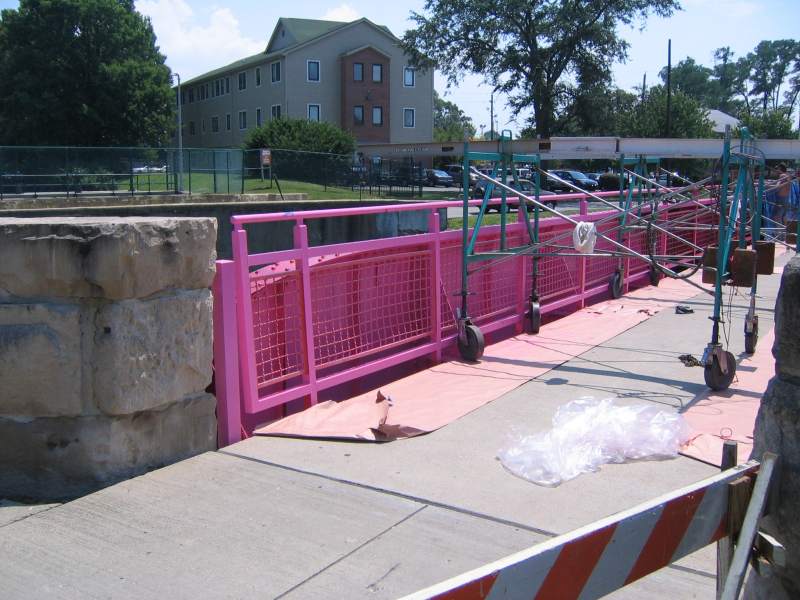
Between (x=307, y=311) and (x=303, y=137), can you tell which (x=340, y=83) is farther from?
(x=307, y=311)

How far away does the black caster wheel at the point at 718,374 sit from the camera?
20.2ft

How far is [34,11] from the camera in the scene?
56.1 meters

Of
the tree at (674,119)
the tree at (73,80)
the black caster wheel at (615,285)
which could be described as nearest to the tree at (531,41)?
the tree at (674,119)

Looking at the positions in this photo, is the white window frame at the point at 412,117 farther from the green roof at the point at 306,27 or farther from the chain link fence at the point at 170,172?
the chain link fence at the point at 170,172

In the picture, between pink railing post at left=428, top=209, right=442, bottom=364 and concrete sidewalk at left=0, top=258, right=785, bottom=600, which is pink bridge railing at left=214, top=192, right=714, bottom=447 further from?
concrete sidewalk at left=0, top=258, right=785, bottom=600

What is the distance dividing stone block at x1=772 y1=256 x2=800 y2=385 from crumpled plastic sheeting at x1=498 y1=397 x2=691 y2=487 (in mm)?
2104

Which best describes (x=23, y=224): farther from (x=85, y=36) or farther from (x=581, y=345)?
(x=85, y=36)

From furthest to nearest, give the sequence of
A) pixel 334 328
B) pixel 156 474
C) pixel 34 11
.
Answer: pixel 34 11 < pixel 334 328 < pixel 156 474

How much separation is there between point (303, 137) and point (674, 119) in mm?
24720

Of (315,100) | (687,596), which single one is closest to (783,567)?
(687,596)

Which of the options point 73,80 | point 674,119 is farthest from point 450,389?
point 73,80

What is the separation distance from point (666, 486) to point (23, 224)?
3736mm

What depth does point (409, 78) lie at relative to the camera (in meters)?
64.0

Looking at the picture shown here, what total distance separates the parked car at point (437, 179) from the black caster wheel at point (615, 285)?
3683cm
